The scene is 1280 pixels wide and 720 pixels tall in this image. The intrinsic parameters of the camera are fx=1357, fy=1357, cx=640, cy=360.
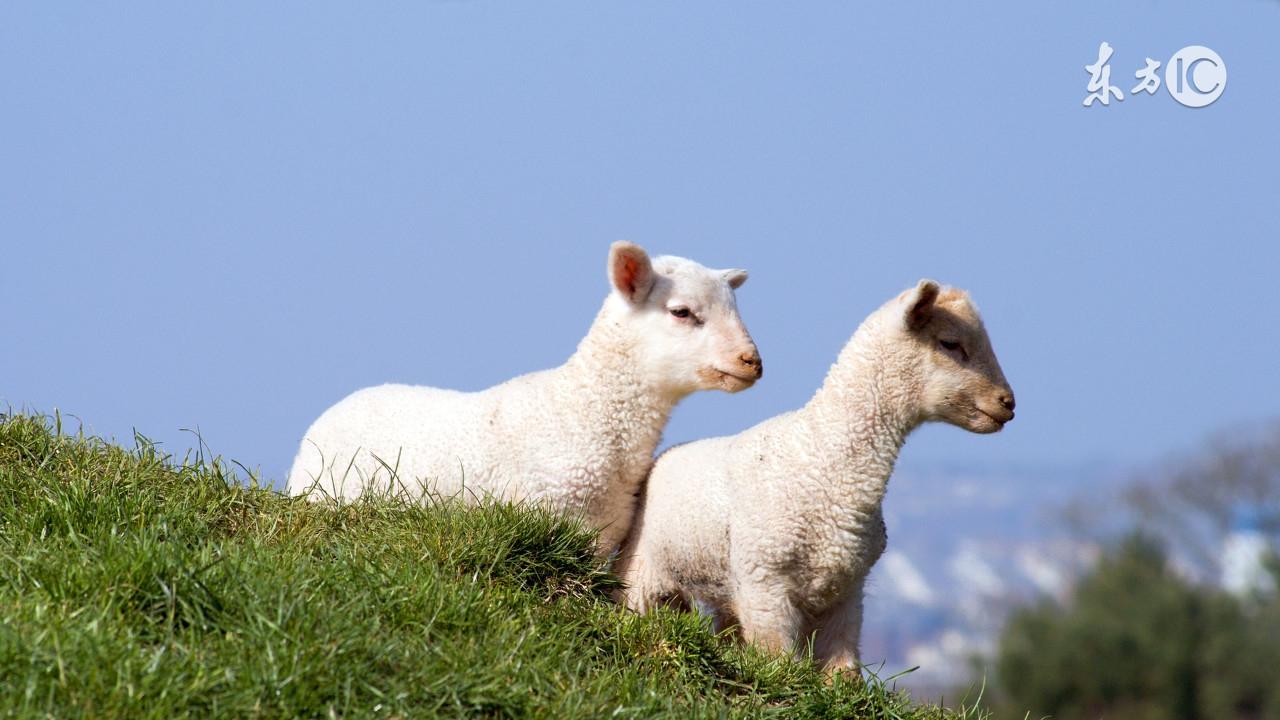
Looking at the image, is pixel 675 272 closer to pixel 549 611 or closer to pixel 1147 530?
pixel 549 611

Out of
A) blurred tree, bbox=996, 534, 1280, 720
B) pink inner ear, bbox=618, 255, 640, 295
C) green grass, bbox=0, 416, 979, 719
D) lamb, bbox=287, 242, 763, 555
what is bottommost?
blurred tree, bbox=996, 534, 1280, 720

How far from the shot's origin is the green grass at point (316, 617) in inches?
188

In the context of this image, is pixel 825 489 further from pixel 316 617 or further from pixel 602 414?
pixel 316 617

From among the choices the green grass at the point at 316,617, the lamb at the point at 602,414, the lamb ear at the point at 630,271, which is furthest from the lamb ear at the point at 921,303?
the green grass at the point at 316,617

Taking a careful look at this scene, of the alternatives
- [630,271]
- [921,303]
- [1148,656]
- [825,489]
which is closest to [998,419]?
[921,303]

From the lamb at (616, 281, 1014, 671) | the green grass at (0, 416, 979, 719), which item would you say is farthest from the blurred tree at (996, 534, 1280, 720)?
the green grass at (0, 416, 979, 719)

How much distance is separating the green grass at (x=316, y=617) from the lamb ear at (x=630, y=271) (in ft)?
4.19

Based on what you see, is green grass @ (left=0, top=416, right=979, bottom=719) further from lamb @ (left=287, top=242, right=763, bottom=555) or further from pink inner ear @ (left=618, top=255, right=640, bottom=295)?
pink inner ear @ (left=618, top=255, right=640, bottom=295)

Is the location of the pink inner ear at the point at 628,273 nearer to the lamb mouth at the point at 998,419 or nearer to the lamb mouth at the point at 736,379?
the lamb mouth at the point at 736,379

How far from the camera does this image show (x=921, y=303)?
6547 millimetres

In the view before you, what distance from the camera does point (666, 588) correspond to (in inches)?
269

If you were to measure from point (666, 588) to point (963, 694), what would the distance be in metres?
1.53

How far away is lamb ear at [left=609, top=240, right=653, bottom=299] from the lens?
6.89 meters

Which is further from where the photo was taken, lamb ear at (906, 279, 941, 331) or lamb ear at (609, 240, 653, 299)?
lamb ear at (609, 240, 653, 299)
